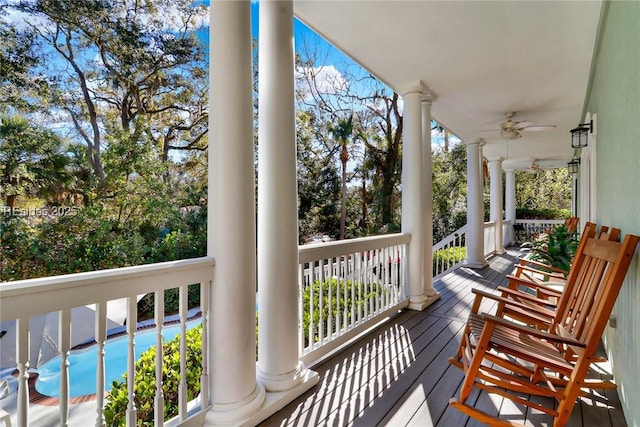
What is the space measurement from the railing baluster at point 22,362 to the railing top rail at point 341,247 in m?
1.44

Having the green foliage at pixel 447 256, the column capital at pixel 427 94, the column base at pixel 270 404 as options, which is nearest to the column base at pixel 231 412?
the column base at pixel 270 404

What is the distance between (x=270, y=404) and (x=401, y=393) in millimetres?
848

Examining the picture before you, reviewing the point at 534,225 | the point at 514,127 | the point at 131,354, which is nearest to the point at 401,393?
the point at 131,354

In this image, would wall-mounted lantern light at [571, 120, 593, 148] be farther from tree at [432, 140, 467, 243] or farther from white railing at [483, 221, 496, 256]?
tree at [432, 140, 467, 243]

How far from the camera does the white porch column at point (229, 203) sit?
168 cm

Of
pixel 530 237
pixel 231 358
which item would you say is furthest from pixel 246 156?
pixel 530 237

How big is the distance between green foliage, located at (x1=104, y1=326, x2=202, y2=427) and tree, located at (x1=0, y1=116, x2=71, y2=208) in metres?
8.39

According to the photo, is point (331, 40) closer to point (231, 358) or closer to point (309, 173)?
point (231, 358)

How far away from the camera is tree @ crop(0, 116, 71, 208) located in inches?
318

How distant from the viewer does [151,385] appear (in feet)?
7.53

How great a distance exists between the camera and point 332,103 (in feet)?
46.2

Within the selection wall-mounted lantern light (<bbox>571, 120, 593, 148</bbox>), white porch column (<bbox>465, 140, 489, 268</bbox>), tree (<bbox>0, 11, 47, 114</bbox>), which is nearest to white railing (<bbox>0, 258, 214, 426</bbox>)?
wall-mounted lantern light (<bbox>571, 120, 593, 148</bbox>)

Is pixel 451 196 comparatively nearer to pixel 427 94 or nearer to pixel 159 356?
pixel 427 94

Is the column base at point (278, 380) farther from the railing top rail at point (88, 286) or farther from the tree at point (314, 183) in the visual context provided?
the tree at point (314, 183)
